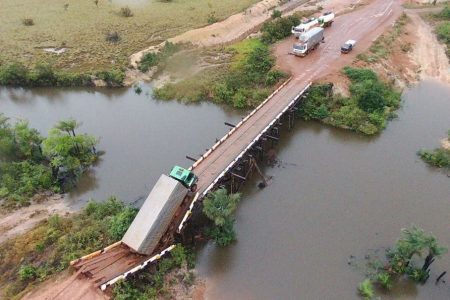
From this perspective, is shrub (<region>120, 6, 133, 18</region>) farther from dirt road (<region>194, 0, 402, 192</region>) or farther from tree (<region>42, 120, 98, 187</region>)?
tree (<region>42, 120, 98, 187</region>)

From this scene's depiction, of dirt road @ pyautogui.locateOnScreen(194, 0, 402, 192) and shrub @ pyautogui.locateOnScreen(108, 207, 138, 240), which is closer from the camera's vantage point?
shrub @ pyautogui.locateOnScreen(108, 207, 138, 240)

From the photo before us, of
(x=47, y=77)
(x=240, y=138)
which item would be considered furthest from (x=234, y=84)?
(x=47, y=77)

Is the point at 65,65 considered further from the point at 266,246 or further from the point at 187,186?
the point at 266,246

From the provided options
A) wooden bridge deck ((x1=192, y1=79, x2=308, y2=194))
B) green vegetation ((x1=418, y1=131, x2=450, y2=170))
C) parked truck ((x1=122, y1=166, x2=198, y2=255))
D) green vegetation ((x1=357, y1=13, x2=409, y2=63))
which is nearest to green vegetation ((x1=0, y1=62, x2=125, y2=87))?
wooden bridge deck ((x1=192, y1=79, x2=308, y2=194))

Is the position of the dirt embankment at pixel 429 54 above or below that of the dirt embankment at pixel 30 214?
above

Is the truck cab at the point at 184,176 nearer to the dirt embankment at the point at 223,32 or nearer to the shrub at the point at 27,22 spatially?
the dirt embankment at the point at 223,32

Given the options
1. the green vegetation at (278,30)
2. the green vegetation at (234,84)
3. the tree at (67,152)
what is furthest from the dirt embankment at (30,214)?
the green vegetation at (278,30)
